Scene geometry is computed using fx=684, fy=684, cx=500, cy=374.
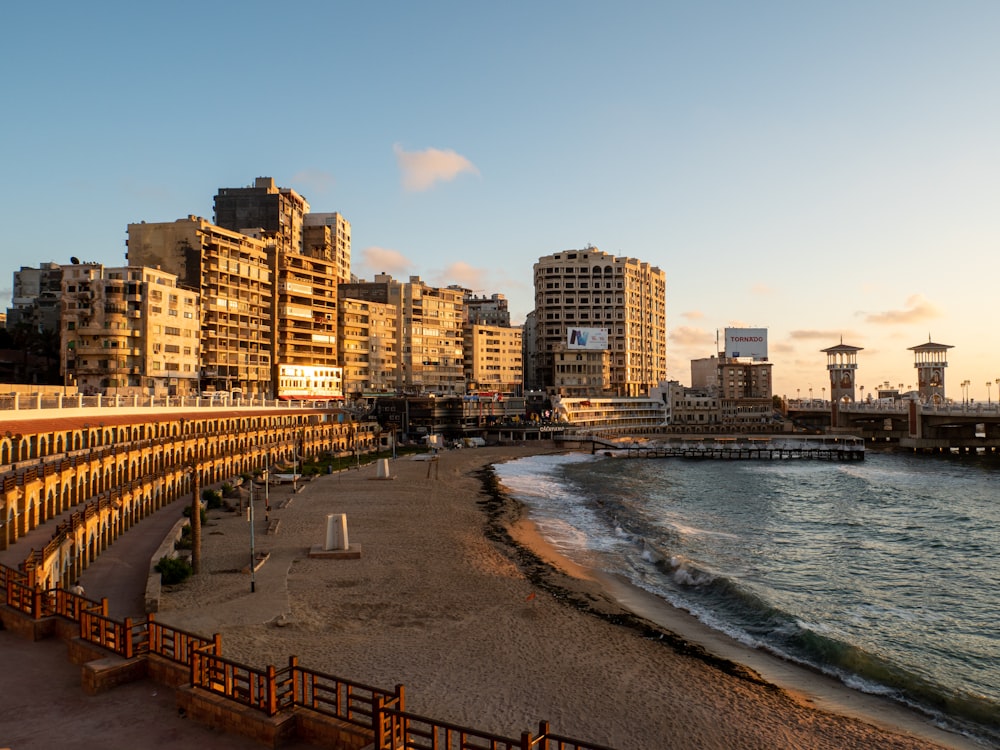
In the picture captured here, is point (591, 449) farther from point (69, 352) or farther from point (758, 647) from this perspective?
point (758, 647)

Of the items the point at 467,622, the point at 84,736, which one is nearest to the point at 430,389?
the point at 467,622

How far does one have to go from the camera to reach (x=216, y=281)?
12119cm

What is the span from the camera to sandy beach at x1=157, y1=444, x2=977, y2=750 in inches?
829

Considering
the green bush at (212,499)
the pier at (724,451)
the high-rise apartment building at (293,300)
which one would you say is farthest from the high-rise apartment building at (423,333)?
the green bush at (212,499)

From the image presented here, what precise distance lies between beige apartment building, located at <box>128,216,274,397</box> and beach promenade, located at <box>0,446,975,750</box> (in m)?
80.9

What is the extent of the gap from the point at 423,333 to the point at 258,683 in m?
172

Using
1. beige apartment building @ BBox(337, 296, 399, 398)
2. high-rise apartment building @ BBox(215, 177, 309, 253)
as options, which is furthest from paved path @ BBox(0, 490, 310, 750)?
high-rise apartment building @ BBox(215, 177, 309, 253)

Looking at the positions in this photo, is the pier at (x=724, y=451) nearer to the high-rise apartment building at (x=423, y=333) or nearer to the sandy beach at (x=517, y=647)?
the high-rise apartment building at (x=423, y=333)

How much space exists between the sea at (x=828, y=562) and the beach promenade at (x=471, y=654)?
2.69 m

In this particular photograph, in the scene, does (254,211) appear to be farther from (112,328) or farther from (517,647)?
(517,647)

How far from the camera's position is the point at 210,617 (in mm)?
28047

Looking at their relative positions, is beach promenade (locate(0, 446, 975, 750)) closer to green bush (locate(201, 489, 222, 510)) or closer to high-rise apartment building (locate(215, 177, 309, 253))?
green bush (locate(201, 489, 222, 510))

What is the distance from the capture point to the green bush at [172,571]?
32562 mm

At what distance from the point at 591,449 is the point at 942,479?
65956mm
